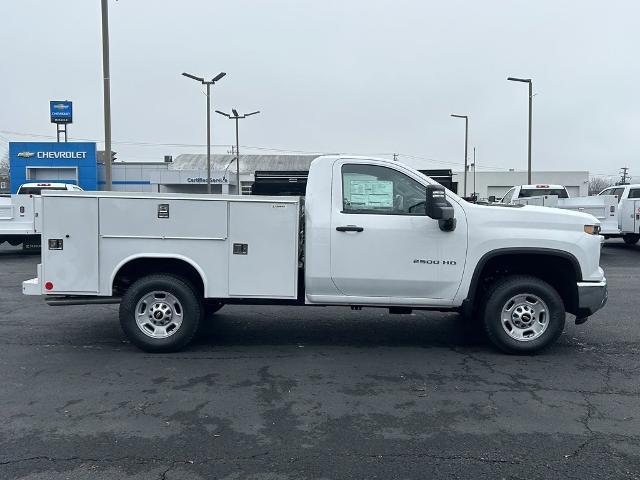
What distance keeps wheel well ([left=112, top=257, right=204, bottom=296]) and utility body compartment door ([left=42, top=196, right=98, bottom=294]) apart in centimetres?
33

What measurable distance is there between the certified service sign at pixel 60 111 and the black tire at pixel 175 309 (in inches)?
2147

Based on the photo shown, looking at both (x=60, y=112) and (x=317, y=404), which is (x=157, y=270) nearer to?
(x=317, y=404)

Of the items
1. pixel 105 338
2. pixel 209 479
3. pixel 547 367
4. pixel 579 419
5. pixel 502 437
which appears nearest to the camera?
pixel 209 479

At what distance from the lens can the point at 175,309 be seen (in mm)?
6344

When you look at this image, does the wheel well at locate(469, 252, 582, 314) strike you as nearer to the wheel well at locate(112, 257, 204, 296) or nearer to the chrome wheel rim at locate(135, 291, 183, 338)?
the wheel well at locate(112, 257, 204, 296)

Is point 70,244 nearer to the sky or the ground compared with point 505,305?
nearer to the sky

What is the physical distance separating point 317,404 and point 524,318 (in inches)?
106

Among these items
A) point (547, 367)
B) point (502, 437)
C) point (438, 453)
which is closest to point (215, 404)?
point (438, 453)

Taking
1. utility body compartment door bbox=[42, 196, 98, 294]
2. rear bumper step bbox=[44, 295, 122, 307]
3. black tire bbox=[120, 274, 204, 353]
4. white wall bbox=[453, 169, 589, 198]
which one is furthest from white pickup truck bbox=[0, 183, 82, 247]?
white wall bbox=[453, 169, 589, 198]

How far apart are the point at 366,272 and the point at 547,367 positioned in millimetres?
2099

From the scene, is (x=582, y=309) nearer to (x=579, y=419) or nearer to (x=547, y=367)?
(x=547, y=367)

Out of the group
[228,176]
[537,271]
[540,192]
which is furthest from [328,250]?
[228,176]

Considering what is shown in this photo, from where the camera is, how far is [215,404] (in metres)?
4.90

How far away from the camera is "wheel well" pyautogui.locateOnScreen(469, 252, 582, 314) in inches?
245
